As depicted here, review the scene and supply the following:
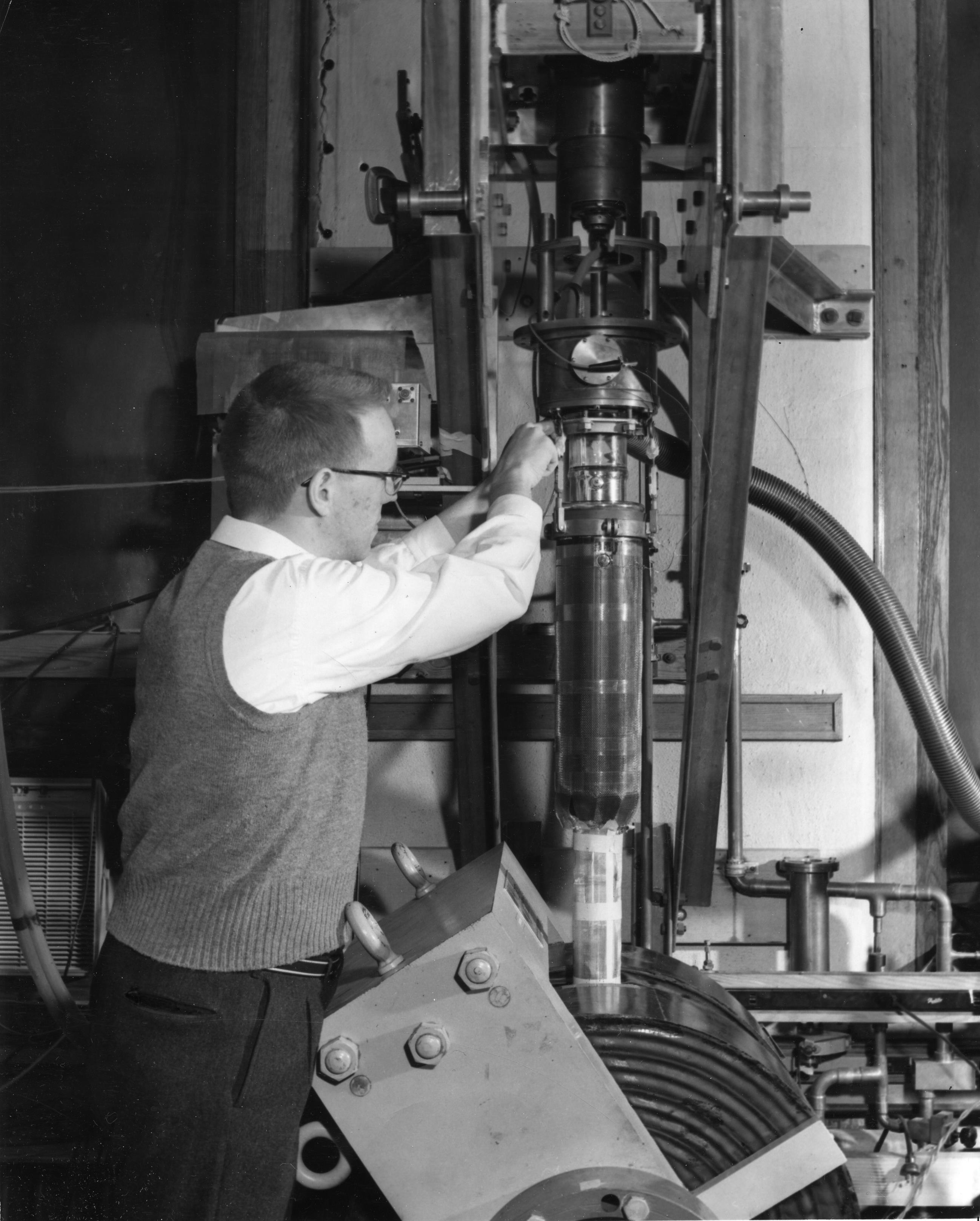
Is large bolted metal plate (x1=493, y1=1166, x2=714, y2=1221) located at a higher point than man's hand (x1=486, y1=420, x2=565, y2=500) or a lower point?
lower

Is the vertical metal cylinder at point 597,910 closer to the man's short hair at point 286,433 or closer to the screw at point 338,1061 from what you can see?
the screw at point 338,1061

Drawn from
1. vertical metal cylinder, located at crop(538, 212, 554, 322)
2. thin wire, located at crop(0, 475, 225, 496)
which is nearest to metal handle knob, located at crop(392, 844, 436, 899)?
vertical metal cylinder, located at crop(538, 212, 554, 322)

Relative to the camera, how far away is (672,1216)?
1.35m

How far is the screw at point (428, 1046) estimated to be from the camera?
4.38 feet

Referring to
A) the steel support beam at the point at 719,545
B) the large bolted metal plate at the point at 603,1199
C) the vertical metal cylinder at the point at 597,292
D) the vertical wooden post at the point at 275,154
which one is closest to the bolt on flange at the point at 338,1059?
the large bolted metal plate at the point at 603,1199

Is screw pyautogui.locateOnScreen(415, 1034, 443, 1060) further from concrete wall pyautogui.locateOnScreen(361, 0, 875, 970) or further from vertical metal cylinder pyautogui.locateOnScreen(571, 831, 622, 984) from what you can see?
concrete wall pyautogui.locateOnScreen(361, 0, 875, 970)

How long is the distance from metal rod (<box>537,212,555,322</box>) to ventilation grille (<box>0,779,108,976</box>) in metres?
1.28

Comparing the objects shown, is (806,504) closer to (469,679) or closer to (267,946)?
(469,679)

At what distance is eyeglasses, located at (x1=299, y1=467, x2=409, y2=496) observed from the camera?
4.67 feet

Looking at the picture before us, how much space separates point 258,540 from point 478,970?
559 mm

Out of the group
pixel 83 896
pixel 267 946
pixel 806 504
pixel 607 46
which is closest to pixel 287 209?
pixel 607 46

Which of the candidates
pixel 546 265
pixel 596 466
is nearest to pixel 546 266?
pixel 546 265

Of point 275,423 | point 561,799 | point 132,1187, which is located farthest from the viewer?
point 561,799

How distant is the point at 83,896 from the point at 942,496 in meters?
1.97
